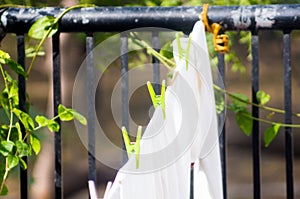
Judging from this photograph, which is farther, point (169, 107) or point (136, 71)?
point (136, 71)

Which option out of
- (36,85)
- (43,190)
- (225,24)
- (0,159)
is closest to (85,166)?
(36,85)

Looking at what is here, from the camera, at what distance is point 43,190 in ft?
19.6

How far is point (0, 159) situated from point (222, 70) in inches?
29.0

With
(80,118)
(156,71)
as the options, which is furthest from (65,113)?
(156,71)

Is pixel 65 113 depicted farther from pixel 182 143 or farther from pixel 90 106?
pixel 182 143

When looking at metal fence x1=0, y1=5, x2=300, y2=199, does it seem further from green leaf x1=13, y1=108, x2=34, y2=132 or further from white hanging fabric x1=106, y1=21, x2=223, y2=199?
white hanging fabric x1=106, y1=21, x2=223, y2=199

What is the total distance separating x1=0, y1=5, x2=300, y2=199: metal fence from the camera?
1848mm

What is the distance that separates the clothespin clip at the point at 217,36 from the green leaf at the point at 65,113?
1.29ft

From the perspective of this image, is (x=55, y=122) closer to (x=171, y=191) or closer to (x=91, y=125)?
(x=91, y=125)

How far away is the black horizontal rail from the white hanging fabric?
0.55ft

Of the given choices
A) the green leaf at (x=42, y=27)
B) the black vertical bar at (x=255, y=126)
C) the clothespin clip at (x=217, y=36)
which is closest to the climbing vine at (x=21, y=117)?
the green leaf at (x=42, y=27)

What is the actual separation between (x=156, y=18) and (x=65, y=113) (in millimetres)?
323

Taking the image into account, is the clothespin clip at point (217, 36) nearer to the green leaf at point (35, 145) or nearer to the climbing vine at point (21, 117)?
the climbing vine at point (21, 117)

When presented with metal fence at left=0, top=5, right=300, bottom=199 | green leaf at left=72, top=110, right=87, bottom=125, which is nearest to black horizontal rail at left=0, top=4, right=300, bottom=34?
metal fence at left=0, top=5, right=300, bottom=199
